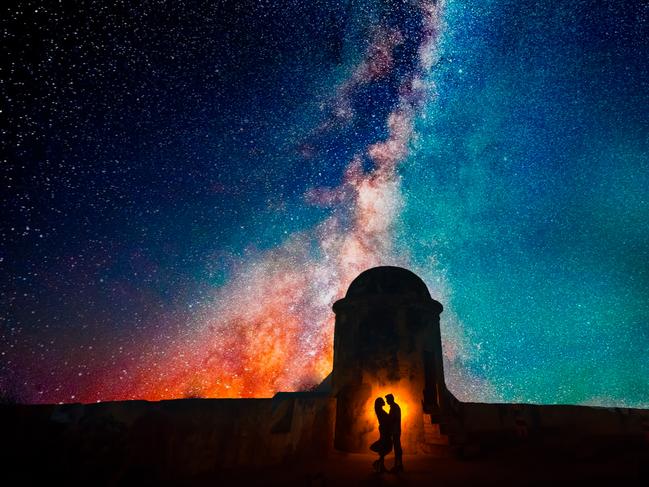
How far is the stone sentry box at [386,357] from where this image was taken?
1083 centimetres

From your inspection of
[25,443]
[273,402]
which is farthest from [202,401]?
[25,443]

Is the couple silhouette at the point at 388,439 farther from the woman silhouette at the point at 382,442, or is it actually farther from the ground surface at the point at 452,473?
the ground surface at the point at 452,473

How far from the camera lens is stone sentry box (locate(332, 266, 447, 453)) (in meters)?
10.8

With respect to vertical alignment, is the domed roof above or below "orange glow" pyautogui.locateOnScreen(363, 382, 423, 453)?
above

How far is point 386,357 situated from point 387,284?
8.54 feet

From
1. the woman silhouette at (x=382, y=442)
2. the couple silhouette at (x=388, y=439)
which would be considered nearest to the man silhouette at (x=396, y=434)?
the couple silhouette at (x=388, y=439)

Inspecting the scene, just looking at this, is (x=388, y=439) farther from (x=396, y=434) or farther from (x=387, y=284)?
(x=387, y=284)

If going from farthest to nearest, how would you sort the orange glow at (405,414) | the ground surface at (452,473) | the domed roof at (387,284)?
the domed roof at (387,284)
the orange glow at (405,414)
the ground surface at (452,473)

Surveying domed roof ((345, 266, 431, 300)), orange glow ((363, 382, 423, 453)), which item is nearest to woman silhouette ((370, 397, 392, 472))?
orange glow ((363, 382, 423, 453))

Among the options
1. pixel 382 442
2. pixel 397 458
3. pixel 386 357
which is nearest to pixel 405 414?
pixel 386 357

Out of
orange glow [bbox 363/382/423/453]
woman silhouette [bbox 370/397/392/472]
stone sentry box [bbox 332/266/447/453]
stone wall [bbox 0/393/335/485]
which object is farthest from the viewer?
stone sentry box [bbox 332/266/447/453]

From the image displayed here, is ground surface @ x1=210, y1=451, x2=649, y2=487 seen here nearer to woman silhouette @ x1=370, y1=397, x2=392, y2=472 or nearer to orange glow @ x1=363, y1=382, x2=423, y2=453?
woman silhouette @ x1=370, y1=397, x2=392, y2=472

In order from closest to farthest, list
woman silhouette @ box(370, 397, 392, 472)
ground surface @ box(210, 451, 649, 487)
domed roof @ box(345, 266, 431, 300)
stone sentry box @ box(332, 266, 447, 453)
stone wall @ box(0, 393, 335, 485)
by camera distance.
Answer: stone wall @ box(0, 393, 335, 485)
ground surface @ box(210, 451, 649, 487)
woman silhouette @ box(370, 397, 392, 472)
stone sentry box @ box(332, 266, 447, 453)
domed roof @ box(345, 266, 431, 300)

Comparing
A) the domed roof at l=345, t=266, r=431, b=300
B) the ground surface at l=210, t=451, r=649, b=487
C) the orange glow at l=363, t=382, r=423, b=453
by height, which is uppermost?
the domed roof at l=345, t=266, r=431, b=300
